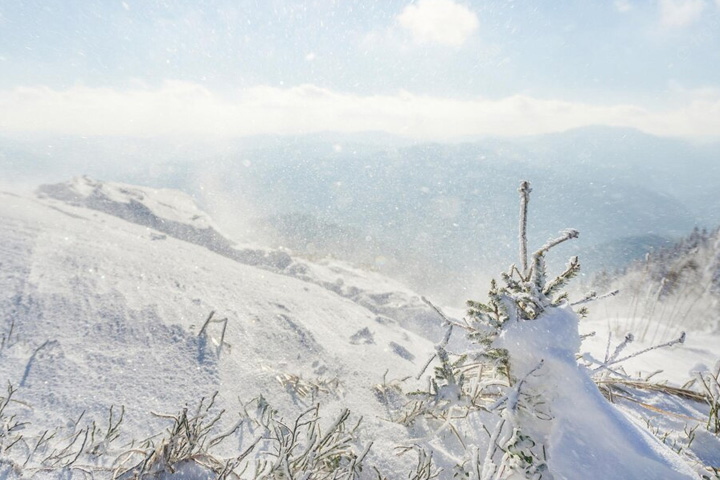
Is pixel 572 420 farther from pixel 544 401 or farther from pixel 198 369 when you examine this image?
pixel 198 369

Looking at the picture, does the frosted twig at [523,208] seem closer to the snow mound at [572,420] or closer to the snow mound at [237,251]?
the snow mound at [572,420]

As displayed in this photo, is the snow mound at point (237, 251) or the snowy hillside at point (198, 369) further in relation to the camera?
the snow mound at point (237, 251)

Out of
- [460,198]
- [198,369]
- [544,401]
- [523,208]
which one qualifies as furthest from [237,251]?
[460,198]

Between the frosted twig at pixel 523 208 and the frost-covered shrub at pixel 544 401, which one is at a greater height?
the frosted twig at pixel 523 208

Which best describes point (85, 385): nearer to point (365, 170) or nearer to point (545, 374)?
point (545, 374)

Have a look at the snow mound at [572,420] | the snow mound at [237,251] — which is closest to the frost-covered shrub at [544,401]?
the snow mound at [572,420]

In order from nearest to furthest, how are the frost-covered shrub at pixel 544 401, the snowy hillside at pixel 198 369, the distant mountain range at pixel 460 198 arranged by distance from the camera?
the frost-covered shrub at pixel 544 401
the snowy hillside at pixel 198 369
the distant mountain range at pixel 460 198

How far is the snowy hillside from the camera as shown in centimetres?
128

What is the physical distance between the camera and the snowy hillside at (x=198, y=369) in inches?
50.5

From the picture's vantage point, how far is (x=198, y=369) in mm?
2002

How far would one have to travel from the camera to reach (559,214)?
378 feet

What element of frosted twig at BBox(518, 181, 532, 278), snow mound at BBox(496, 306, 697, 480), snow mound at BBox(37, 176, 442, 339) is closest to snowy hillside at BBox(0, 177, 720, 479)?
snow mound at BBox(496, 306, 697, 480)

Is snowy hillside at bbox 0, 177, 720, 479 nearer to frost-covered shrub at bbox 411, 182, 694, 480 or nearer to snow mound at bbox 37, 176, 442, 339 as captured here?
frost-covered shrub at bbox 411, 182, 694, 480

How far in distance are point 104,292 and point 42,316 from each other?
41cm
